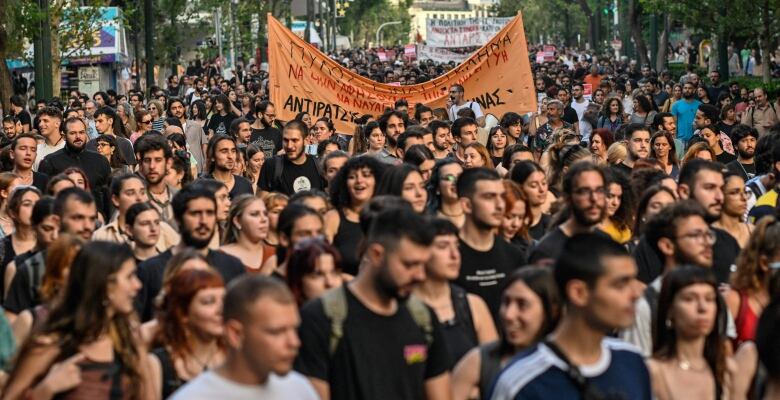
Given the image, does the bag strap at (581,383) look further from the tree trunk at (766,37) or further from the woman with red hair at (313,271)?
the tree trunk at (766,37)

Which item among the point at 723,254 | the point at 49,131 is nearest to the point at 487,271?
the point at 723,254

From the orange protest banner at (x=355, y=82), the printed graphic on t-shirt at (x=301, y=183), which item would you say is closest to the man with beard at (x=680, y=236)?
the printed graphic on t-shirt at (x=301, y=183)

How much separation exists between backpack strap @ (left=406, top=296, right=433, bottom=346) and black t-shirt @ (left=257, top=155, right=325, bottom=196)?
7.19 meters

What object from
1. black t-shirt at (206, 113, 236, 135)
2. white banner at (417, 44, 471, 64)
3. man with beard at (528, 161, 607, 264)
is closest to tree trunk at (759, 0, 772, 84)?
white banner at (417, 44, 471, 64)

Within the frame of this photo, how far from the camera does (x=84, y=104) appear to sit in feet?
80.3

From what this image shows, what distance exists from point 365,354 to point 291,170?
298 inches

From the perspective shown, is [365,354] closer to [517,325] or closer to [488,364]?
[488,364]

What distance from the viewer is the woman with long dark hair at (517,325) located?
19.9 ft

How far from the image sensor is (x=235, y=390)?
530cm

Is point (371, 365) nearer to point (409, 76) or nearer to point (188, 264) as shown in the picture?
point (188, 264)

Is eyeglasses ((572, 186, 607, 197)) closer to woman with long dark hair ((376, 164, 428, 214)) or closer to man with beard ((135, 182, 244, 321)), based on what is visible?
woman with long dark hair ((376, 164, 428, 214))

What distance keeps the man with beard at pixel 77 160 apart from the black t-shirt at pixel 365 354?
8.05 metres

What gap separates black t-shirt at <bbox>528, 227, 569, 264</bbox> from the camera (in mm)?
8125

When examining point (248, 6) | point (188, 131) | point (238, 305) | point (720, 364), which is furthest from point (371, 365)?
point (248, 6)
